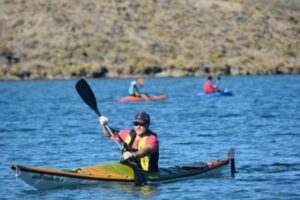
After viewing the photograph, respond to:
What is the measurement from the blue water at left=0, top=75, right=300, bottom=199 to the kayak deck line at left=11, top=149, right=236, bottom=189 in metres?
0.17

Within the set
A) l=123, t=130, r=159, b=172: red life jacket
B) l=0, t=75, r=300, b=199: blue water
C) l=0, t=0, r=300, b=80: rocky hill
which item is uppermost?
l=0, t=0, r=300, b=80: rocky hill

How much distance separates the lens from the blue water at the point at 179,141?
16922 millimetres

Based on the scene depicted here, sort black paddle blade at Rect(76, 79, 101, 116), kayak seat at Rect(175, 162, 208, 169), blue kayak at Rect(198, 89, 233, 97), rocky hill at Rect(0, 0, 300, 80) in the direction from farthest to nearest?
rocky hill at Rect(0, 0, 300, 80)
blue kayak at Rect(198, 89, 233, 97)
black paddle blade at Rect(76, 79, 101, 116)
kayak seat at Rect(175, 162, 208, 169)

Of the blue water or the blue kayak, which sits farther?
the blue kayak

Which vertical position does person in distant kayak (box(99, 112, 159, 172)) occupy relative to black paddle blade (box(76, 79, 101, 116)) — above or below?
below

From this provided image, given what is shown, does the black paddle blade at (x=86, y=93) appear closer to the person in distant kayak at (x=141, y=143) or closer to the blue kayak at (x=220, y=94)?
the person in distant kayak at (x=141, y=143)

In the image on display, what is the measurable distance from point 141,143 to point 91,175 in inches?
49.4

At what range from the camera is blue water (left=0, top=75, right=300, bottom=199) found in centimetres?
1692

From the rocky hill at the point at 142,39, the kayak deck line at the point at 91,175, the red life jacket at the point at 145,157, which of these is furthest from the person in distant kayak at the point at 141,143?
the rocky hill at the point at 142,39

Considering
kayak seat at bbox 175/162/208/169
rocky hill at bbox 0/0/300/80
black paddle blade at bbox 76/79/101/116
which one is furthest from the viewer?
rocky hill at bbox 0/0/300/80

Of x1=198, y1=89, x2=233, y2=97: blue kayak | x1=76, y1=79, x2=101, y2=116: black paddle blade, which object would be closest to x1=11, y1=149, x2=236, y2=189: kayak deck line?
x1=76, y1=79, x2=101, y2=116: black paddle blade

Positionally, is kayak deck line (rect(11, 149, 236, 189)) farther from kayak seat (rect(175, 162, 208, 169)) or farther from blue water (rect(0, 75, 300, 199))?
blue water (rect(0, 75, 300, 199))

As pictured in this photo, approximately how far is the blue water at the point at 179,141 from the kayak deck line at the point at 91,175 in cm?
17

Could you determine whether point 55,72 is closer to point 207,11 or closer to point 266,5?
point 207,11
